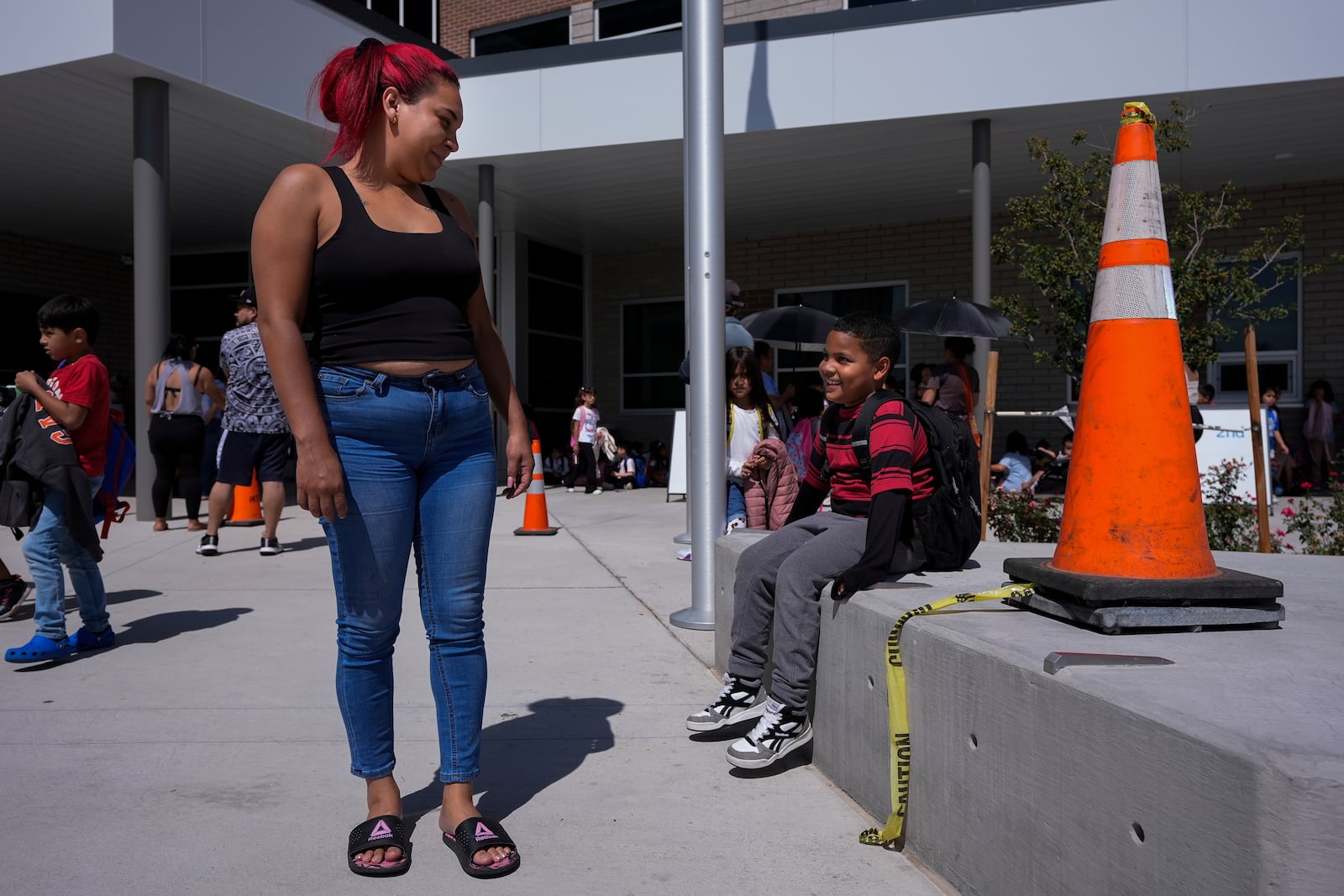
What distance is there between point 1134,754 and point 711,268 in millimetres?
3873

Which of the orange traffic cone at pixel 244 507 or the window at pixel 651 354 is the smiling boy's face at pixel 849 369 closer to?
the orange traffic cone at pixel 244 507

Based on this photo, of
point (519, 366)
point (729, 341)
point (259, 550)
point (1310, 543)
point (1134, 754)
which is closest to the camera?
point (1134, 754)

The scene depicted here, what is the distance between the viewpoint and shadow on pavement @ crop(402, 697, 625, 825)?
312 centimetres

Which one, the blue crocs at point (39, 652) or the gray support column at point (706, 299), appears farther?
the gray support column at point (706, 299)

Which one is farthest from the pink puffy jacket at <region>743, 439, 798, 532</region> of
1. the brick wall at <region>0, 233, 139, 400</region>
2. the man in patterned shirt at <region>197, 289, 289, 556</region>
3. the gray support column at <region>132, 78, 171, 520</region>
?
the brick wall at <region>0, 233, 139, 400</region>

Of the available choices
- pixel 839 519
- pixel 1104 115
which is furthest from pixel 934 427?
pixel 1104 115

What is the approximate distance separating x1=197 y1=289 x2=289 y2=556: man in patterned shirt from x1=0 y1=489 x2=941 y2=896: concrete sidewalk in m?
2.14

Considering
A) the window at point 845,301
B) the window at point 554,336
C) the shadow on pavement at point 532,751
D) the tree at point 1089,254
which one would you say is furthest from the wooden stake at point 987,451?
the window at point 554,336

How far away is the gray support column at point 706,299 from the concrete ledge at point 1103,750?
2.17 m

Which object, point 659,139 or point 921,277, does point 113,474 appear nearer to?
point 659,139

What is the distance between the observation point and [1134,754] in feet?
5.89

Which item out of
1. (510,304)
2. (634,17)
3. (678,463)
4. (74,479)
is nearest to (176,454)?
(74,479)

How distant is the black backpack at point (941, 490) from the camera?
11.5 ft

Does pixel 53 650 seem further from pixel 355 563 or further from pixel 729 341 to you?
pixel 729 341
